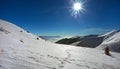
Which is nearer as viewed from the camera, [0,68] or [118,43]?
[0,68]

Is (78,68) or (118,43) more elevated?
(118,43)

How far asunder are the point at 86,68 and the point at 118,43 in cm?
2828

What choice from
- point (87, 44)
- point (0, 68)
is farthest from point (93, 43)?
point (0, 68)

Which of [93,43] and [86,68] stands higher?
[93,43]

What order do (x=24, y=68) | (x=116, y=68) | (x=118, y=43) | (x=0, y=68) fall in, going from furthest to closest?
(x=118, y=43), (x=116, y=68), (x=24, y=68), (x=0, y=68)

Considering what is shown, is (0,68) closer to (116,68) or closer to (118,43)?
(116,68)

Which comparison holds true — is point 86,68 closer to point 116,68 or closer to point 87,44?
point 116,68

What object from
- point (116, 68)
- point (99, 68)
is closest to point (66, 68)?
point (99, 68)

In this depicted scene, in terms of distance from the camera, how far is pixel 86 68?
9.27 meters

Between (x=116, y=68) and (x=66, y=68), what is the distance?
5.10 meters

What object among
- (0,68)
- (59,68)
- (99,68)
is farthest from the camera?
(99,68)

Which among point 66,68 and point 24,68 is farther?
point 66,68

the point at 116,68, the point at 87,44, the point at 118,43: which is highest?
the point at 87,44

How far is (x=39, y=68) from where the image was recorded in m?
7.57
